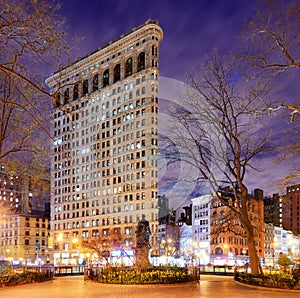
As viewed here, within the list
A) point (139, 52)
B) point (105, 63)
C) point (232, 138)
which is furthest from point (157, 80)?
point (232, 138)

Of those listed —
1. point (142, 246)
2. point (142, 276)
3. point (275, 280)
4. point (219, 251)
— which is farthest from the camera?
point (219, 251)

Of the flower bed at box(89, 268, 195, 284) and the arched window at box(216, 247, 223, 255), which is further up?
the flower bed at box(89, 268, 195, 284)

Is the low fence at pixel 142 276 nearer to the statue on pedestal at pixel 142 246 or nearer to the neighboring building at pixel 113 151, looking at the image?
the statue on pedestal at pixel 142 246

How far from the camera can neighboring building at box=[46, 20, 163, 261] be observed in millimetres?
107125

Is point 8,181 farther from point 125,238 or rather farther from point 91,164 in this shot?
point 91,164

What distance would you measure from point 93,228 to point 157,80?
140 feet

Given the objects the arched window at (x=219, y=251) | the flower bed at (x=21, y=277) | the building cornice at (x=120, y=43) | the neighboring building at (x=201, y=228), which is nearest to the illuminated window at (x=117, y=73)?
the building cornice at (x=120, y=43)

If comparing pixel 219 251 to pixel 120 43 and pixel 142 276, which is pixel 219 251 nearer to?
pixel 120 43

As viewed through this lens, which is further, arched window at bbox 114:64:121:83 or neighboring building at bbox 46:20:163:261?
arched window at bbox 114:64:121:83

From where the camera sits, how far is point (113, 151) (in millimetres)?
115688

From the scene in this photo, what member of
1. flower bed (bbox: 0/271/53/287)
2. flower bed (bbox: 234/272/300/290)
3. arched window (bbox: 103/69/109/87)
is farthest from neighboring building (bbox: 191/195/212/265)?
flower bed (bbox: 234/272/300/290)

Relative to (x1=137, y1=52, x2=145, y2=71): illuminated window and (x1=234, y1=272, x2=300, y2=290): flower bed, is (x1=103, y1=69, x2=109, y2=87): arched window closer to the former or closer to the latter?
(x1=137, y1=52, x2=145, y2=71): illuminated window

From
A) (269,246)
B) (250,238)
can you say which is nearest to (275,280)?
(250,238)

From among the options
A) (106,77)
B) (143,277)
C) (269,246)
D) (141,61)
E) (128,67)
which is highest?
(141,61)
